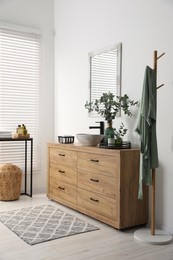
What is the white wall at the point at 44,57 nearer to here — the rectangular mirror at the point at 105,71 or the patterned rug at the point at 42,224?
the rectangular mirror at the point at 105,71

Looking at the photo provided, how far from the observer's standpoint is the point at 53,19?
5.04 meters

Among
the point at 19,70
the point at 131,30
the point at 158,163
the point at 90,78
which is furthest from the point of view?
the point at 19,70

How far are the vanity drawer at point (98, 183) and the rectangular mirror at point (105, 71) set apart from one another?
0.99 metres

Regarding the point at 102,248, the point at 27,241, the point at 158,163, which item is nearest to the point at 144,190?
the point at 158,163

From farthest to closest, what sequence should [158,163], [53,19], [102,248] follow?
1. [53,19]
2. [158,163]
3. [102,248]

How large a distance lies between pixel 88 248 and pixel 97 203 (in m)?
0.73

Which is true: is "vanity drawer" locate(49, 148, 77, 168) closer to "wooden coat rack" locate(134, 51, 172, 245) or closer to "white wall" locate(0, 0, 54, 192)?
"white wall" locate(0, 0, 54, 192)

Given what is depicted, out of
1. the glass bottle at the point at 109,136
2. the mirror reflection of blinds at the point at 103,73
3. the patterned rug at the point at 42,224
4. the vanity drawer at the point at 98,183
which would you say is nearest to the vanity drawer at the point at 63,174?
the vanity drawer at the point at 98,183

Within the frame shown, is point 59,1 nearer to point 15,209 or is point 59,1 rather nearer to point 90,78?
point 90,78

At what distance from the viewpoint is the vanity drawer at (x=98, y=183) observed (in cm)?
307

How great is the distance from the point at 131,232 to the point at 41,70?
2935 mm

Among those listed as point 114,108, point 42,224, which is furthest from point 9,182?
point 114,108

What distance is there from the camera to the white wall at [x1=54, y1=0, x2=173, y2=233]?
303 centimetres

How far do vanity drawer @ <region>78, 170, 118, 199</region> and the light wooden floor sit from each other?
0.38 m
